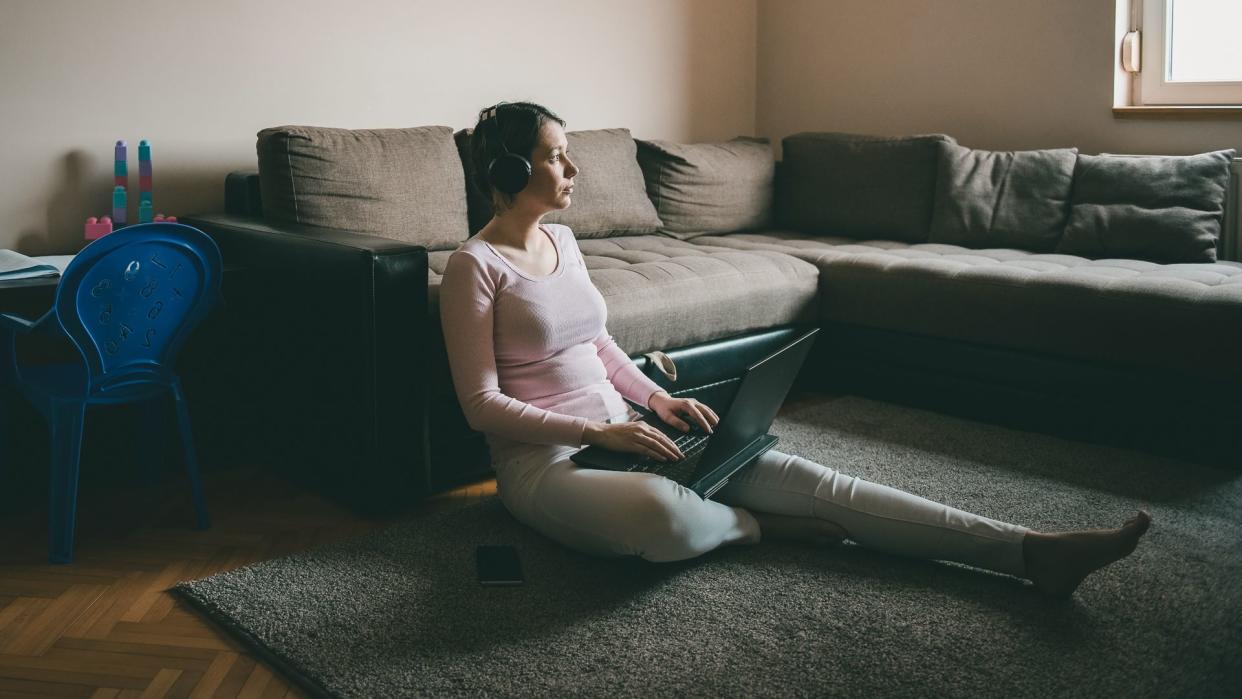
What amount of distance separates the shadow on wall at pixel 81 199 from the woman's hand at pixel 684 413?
71.0 inches

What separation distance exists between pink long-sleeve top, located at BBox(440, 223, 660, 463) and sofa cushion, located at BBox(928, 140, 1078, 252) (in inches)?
79.2

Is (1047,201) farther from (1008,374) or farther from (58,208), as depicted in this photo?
(58,208)

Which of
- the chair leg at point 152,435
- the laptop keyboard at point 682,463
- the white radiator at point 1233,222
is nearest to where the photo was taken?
the laptop keyboard at point 682,463

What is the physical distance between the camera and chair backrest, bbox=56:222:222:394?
2012 millimetres

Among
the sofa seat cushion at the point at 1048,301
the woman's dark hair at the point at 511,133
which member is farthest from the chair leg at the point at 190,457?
the sofa seat cushion at the point at 1048,301

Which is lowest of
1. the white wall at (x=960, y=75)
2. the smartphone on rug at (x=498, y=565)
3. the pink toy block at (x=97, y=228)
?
the smartphone on rug at (x=498, y=565)

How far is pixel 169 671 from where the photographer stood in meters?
1.70

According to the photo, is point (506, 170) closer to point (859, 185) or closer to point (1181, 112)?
point (859, 185)

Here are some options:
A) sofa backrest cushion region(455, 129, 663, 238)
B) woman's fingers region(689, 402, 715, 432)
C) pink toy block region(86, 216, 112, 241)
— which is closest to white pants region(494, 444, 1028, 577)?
woman's fingers region(689, 402, 715, 432)

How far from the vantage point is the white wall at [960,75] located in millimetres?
3826

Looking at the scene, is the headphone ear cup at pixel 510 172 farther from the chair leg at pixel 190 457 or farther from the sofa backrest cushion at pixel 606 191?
the sofa backrest cushion at pixel 606 191

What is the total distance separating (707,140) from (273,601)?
131 inches

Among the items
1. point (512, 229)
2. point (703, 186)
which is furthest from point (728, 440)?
point (703, 186)

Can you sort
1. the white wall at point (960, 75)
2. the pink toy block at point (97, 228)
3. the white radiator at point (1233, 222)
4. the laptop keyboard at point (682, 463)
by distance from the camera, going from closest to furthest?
the laptop keyboard at point (682, 463) → the pink toy block at point (97, 228) → the white radiator at point (1233, 222) → the white wall at point (960, 75)
